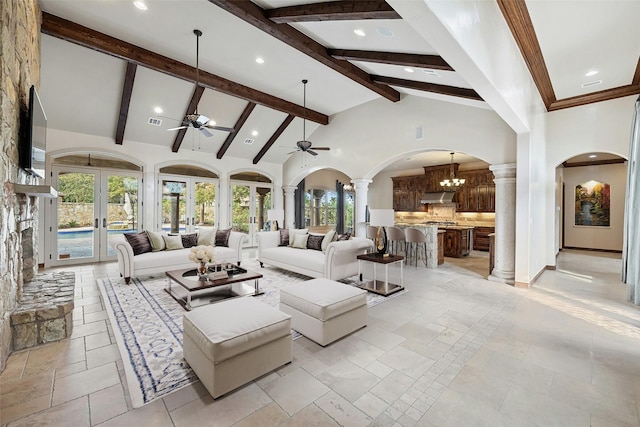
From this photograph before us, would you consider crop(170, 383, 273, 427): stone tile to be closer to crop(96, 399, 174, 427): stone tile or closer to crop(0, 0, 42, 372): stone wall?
crop(96, 399, 174, 427): stone tile

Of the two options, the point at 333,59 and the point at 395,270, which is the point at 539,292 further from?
the point at 333,59

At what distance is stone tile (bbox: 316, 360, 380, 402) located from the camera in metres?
2.05

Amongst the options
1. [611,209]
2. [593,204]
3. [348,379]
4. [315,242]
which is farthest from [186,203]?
[611,209]

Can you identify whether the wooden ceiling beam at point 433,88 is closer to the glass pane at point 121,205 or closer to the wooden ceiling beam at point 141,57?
the wooden ceiling beam at point 141,57

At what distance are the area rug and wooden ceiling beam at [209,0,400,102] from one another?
3.92 m

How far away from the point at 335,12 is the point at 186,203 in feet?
22.5

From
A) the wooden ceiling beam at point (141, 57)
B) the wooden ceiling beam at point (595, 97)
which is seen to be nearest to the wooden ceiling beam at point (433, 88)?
the wooden ceiling beam at point (595, 97)

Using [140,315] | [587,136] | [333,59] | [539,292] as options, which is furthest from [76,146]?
[587,136]

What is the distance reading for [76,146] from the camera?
644 centimetres

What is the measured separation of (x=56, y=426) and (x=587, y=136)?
7.79 m

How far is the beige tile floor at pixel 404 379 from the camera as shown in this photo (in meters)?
1.82

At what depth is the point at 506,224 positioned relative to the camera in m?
5.18

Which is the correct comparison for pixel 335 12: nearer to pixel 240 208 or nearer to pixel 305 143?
pixel 305 143

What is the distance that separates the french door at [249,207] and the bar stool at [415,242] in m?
5.34
